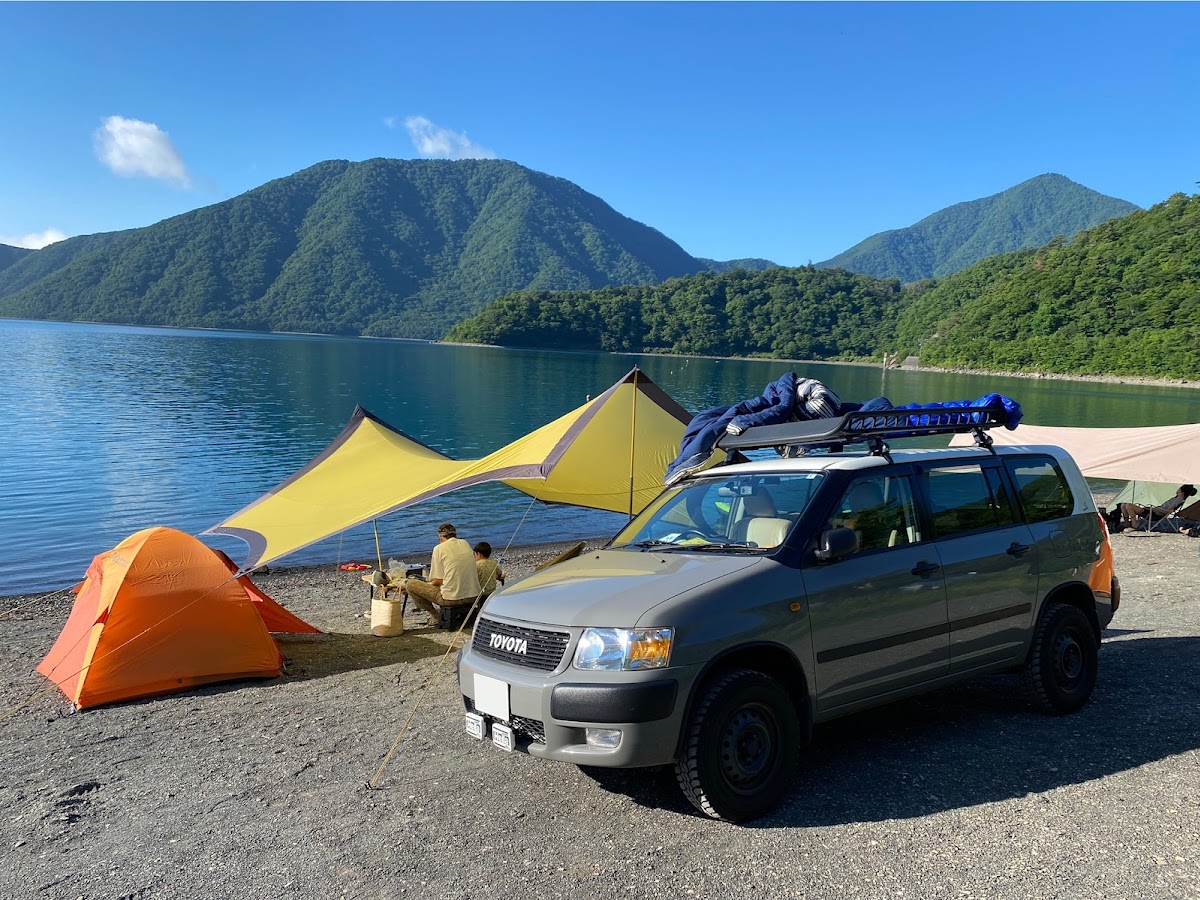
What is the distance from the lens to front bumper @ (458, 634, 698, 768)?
15.1 ft

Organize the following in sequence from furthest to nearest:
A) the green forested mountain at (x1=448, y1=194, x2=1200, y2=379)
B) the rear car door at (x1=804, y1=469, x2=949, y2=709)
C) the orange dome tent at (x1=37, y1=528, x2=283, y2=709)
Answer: the green forested mountain at (x1=448, y1=194, x2=1200, y2=379) < the orange dome tent at (x1=37, y1=528, x2=283, y2=709) < the rear car door at (x1=804, y1=469, x2=949, y2=709)

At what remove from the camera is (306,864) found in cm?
472

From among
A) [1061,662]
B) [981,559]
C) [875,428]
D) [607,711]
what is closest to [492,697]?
[607,711]

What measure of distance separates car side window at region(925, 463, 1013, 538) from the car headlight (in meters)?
2.56

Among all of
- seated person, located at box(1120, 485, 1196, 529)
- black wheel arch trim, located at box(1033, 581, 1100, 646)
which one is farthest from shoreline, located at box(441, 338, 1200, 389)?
black wheel arch trim, located at box(1033, 581, 1100, 646)

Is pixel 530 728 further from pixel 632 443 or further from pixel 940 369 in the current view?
pixel 940 369

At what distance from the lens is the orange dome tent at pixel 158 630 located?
8289 millimetres

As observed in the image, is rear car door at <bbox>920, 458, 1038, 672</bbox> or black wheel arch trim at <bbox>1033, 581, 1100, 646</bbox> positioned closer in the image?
rear car door at <bbox>920, 458, 1038, 672</bbox>

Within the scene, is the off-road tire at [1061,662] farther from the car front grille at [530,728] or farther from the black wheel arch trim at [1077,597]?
the car front grille at [530,728]

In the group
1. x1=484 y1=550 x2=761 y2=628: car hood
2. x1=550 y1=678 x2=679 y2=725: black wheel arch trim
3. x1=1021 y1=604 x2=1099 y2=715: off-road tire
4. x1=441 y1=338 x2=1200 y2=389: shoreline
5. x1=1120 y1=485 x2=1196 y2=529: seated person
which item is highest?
x1=441 y1=338 x2=1200 y2=389: shoreline

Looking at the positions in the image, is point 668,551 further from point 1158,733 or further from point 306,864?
point 1158,733

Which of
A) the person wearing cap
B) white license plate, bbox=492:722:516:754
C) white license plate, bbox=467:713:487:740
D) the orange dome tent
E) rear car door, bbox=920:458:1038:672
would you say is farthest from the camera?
the person wearing cap

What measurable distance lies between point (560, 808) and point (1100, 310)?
15546cm

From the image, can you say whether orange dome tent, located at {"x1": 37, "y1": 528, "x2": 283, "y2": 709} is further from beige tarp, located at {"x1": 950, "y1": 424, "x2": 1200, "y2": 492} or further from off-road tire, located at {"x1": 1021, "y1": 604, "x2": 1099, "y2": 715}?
beige tarp, located at {"x1": 950, "y1": 424, "x2": 1200, "y2": 492}
